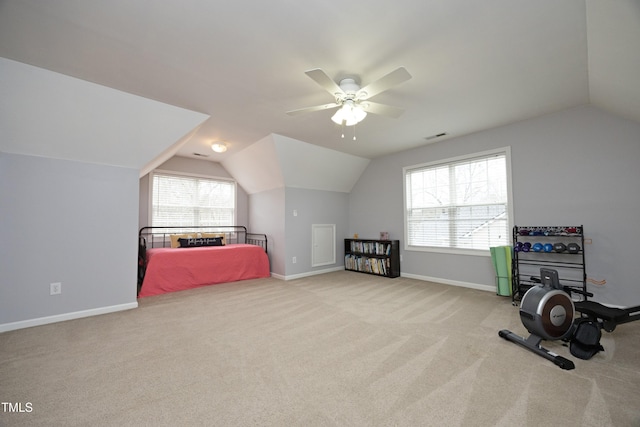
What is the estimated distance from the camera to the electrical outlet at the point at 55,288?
2935 millimetres

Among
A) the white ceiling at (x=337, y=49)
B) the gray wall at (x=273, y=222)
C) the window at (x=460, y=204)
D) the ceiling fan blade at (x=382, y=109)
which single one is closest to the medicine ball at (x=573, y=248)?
the window at (x=460, y=204)

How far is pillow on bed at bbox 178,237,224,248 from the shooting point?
5.20 metres

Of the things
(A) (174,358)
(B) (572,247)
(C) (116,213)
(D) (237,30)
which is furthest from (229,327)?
(B) (572,247)

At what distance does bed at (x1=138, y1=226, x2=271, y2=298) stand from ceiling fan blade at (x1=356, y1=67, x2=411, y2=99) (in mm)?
3806

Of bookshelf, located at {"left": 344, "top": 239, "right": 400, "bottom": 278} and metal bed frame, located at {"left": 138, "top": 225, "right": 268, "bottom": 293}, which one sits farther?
bookshelf, located at {"left": 344, "top": 239, "right": 400, "bottom": 278}

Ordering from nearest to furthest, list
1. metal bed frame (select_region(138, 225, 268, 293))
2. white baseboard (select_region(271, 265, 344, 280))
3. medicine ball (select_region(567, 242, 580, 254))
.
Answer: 1. medicine ball (select_region(567, 242, 580, 254))
2. metal bed frame (select_region(138, 225, 268, 293))
3. white baseboard (select_region(271, 265, 344, 280))

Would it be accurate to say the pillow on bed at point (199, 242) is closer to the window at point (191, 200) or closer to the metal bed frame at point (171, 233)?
the metal bed frame at point (171, 233)

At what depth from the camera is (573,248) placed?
10.5 feet

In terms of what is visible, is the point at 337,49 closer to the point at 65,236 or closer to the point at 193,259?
the point at 65,236

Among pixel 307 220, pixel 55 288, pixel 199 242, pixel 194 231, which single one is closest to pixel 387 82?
pixel 307 220

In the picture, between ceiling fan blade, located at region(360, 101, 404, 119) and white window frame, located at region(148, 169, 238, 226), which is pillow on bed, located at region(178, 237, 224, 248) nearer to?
white window frame, located at region(148, 169, 238, 226)

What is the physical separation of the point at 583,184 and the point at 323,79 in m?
3.72

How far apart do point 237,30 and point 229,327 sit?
2.79 metres

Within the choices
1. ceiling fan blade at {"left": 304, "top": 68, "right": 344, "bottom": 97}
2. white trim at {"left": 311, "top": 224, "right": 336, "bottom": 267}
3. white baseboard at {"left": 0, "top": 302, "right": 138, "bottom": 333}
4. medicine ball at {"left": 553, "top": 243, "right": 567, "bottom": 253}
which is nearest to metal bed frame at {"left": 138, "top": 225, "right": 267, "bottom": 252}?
white trim at {"left": 311, "top": 224, "right": 336, "bottom": 267}
